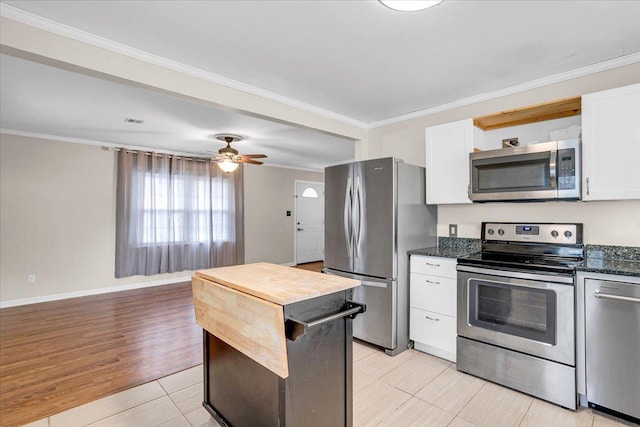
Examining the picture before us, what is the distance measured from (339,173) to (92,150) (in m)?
4.39

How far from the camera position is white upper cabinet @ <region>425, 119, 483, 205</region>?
2896mm

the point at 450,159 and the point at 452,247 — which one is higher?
the point at 450,159

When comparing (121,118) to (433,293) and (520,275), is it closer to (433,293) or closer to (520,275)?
(433,293)

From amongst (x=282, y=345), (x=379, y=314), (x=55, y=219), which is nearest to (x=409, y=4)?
(x=282, y=345)

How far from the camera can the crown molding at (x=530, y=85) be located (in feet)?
7.86

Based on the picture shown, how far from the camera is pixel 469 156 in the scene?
9.20 ft

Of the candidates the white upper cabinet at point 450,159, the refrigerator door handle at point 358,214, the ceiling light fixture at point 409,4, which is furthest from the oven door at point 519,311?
the ceiling light fixture at point 409,4

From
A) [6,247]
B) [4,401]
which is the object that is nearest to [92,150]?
[6,247]

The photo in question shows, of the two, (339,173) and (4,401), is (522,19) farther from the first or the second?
(4,401)

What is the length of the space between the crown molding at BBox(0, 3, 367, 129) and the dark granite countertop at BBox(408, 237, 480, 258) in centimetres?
204

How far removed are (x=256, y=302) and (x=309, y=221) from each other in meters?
6.82

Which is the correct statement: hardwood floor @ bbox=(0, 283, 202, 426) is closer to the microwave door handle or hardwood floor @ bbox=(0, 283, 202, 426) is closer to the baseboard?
the baseboard

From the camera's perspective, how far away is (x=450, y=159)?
3.00 metres

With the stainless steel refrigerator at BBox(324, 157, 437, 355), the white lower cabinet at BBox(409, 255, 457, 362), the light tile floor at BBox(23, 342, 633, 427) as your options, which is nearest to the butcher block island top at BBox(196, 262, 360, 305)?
the light tile floor at BBox(23, 342, 633, 427)
